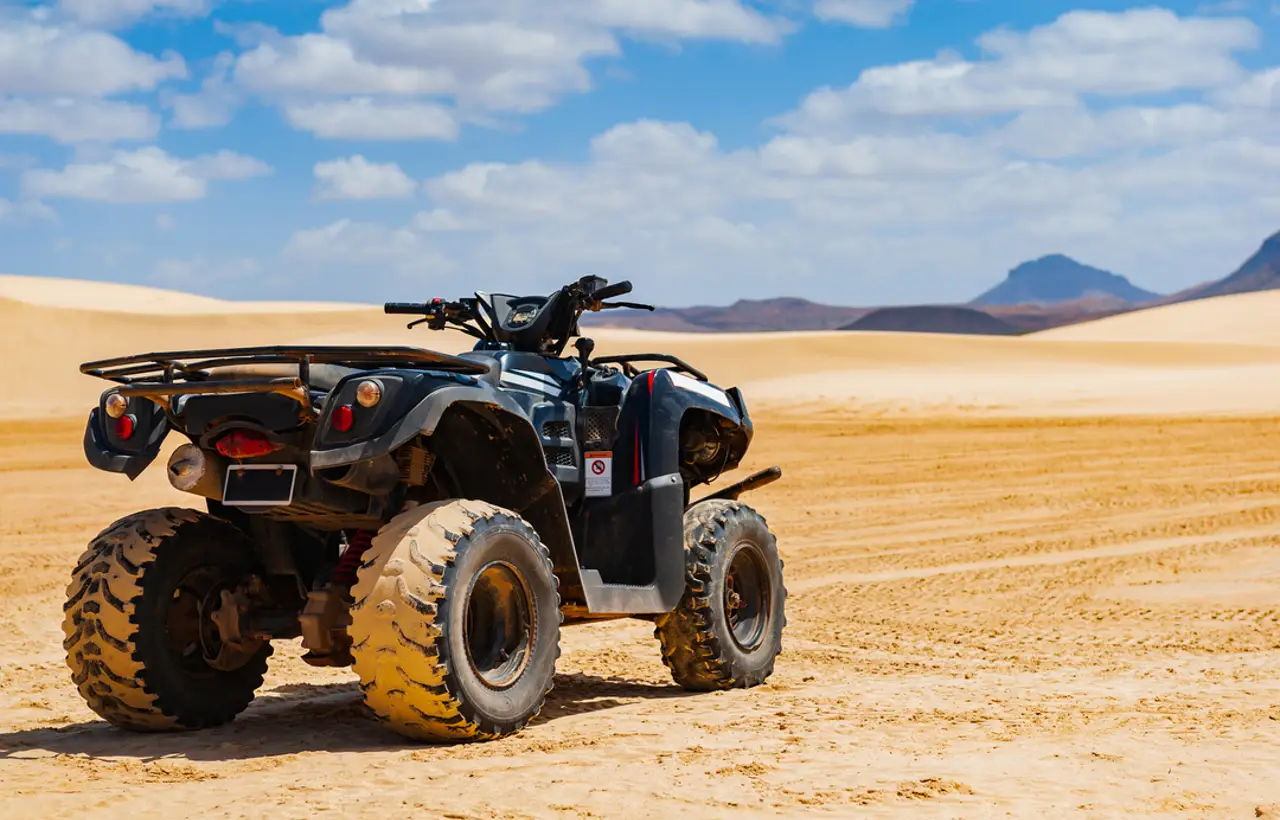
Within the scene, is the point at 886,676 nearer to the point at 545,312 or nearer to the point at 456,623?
the point at 545,312

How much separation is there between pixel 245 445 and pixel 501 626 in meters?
1.28

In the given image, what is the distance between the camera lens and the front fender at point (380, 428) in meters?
6.04

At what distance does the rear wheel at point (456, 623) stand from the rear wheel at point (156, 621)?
1.10 metres

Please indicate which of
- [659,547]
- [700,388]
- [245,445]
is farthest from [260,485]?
[700,388]

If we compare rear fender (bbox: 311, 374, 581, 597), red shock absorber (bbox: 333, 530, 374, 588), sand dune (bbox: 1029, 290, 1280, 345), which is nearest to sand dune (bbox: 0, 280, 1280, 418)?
sand dune (bbox: 1029, 290, 1280, 345)

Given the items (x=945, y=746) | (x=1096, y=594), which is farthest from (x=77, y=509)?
(x=945, y=746)

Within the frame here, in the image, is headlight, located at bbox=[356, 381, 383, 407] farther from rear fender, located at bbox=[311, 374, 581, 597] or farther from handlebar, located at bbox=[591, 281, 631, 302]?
handlebar, located at bbox=[591, 281, 631, 302]

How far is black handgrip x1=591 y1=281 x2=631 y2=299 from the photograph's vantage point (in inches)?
306

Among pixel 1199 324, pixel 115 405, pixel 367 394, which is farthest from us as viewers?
pixel 1199 324

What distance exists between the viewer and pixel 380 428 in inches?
241

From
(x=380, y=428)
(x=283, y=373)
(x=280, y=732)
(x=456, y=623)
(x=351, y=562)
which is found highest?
(x=283, y=373)

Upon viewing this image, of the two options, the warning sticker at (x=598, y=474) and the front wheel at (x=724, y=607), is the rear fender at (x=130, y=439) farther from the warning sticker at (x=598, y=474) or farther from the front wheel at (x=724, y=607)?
the front wheel at (x=724, y=607)

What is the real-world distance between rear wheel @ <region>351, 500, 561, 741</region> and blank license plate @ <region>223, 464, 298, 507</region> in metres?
0.40

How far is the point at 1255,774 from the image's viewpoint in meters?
5.68
